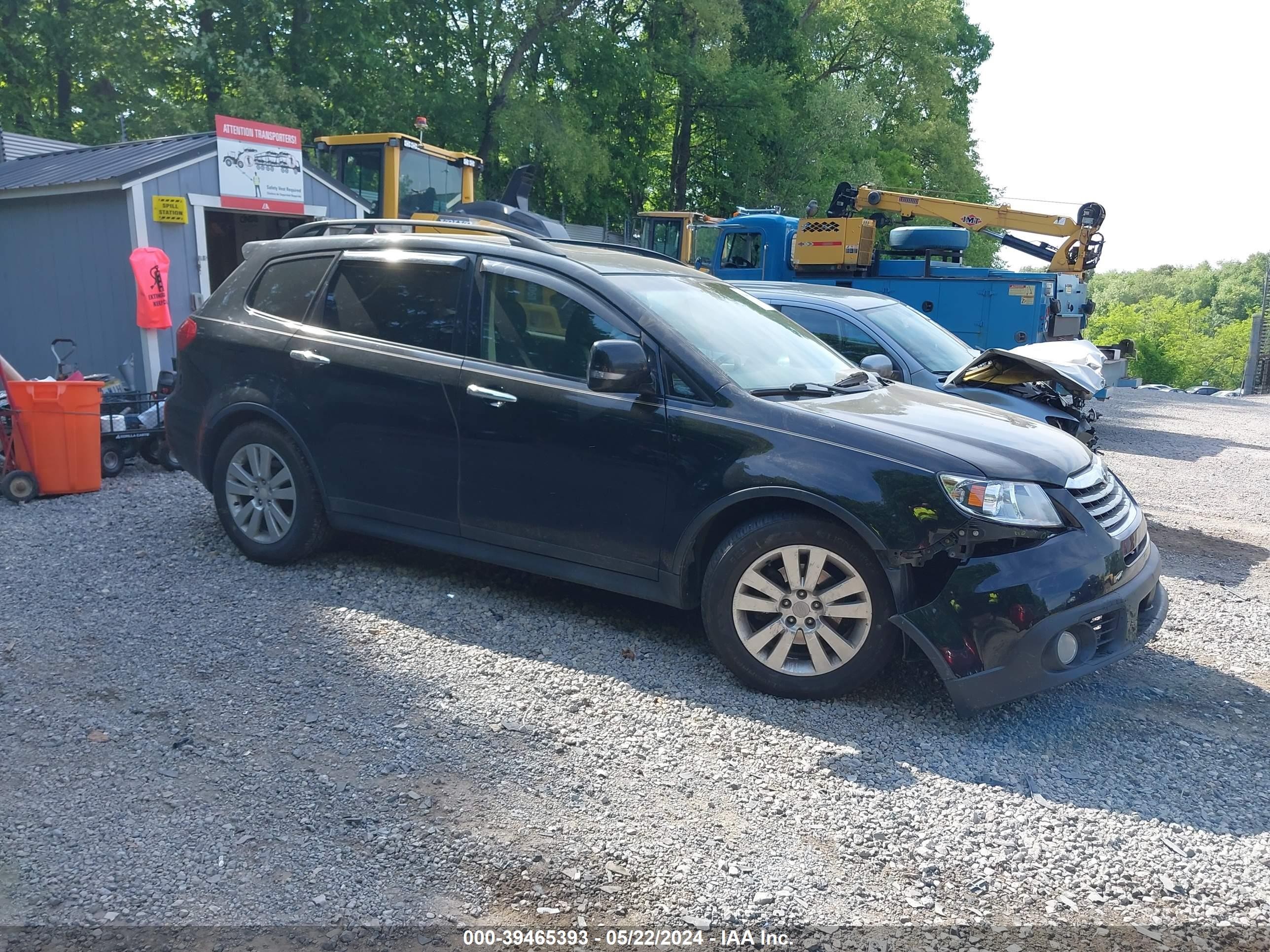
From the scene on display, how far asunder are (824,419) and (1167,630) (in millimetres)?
2477

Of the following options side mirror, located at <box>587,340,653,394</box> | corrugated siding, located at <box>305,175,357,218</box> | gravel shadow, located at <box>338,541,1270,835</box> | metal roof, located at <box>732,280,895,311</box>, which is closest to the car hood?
side mirror, located at <box>587,340,653,394</box>

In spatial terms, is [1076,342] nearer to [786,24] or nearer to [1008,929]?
[1008,929]

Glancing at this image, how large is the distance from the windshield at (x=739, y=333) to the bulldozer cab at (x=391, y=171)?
10095 mm

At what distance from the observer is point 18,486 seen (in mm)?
7430

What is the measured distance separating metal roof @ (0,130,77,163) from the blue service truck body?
465 inches

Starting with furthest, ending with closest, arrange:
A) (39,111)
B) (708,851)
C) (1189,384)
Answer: (1189,384) → (39,111) → (708,851)

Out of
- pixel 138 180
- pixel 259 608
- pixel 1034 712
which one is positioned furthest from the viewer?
pixel 138 180

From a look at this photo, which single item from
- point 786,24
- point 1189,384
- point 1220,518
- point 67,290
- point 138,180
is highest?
point 786,24

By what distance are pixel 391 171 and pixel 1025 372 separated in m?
10.4

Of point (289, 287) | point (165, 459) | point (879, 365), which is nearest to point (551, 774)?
point (289, 287)

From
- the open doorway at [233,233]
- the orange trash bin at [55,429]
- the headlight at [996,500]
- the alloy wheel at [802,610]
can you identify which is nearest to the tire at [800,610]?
the alloy wheel at [802,610]

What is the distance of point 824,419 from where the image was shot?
167 inches

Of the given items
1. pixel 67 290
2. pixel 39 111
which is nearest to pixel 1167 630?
pixel 67 290

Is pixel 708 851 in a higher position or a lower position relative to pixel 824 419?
lower
